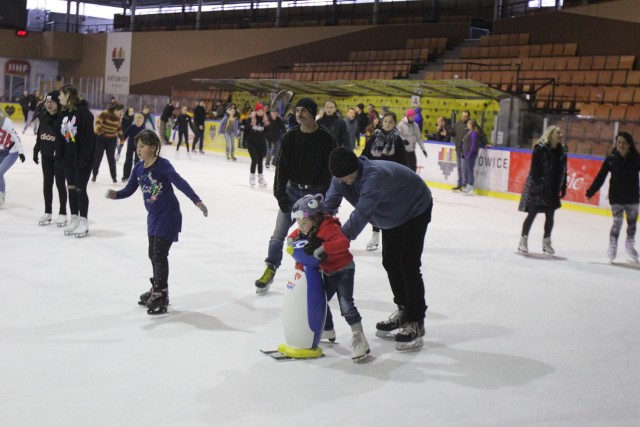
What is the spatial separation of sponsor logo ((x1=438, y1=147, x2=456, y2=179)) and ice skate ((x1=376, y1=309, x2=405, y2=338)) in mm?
11628

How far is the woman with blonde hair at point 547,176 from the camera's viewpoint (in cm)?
885

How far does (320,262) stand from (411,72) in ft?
74.4

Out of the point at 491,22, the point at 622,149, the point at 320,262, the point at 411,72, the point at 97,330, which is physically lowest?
the point at 97,330

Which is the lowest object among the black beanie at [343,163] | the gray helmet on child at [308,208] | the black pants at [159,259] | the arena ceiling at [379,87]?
the black pants at [159,259]

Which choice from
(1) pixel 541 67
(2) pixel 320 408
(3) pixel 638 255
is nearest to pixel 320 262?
(2) pixel 320 408

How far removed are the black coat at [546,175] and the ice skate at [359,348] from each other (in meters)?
4.71

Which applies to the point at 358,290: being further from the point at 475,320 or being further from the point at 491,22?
the point at 491,22

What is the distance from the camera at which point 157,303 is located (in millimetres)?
5664

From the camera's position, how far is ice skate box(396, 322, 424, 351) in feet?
16.6

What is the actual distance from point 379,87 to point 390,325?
1811 centimetres

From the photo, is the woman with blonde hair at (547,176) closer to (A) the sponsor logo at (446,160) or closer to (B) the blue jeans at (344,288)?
(B) the blue jeans at (344,288)

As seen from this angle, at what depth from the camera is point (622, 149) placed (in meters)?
8.67

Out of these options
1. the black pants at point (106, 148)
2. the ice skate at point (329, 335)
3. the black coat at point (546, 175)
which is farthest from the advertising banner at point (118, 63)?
the ice skate at point (329, 335)

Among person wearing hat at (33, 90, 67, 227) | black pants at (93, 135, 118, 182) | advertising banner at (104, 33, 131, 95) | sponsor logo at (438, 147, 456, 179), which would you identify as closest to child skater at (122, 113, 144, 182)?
black pants at (93, 135, 118, 182)
